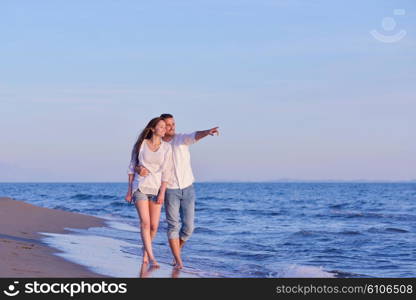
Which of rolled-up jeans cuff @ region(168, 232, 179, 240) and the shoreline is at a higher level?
rolled-up jeans cuff @ region(168, 232, 179, 240)

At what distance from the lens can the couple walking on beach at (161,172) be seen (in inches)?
339

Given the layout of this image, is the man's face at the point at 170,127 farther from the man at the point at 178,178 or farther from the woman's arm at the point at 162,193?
the woman's arm at the point at 162,193

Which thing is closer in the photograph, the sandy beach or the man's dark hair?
the sandy beach

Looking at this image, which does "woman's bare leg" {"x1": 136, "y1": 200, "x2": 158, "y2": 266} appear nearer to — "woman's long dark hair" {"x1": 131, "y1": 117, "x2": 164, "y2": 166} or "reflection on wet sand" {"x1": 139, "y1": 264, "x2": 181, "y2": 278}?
"reflection on wet sand" {"x1": 139, "y1": 264, "x2": 181, "y2": 278}

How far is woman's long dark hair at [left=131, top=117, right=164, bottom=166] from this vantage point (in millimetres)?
8617

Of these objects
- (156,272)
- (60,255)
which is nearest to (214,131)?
(156,272)

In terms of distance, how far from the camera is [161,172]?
8.69 metres

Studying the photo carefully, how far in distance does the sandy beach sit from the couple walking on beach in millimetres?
1201

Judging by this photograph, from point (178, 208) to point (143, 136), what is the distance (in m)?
1.07

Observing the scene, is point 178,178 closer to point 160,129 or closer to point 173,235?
point 160,129

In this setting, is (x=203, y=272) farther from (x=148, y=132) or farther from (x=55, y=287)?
(x=55, y=287)

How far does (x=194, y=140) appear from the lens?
28.1ft

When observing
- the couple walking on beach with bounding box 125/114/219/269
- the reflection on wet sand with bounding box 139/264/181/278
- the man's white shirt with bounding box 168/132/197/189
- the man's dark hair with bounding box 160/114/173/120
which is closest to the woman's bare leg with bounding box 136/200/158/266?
the couple walking on beach with bounding box 125/114/219/269

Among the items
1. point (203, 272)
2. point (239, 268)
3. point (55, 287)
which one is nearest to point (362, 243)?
point (239, 268)
